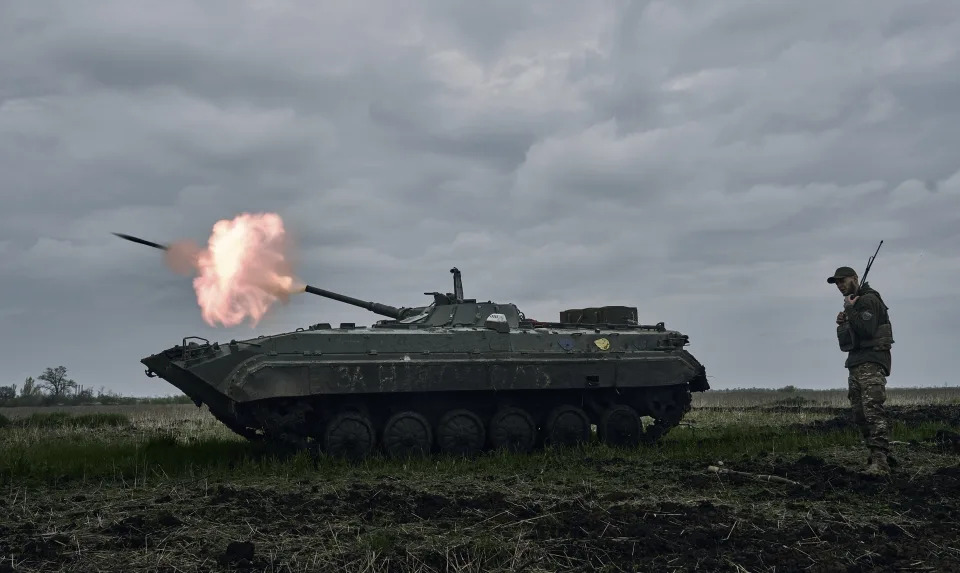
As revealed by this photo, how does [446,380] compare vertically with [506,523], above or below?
above

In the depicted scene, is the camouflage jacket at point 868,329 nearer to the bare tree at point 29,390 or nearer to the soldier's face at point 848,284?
the soldier's face at point 848,284

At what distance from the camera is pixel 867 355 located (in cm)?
1191

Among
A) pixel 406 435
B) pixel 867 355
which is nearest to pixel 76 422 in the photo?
pixel 406 435

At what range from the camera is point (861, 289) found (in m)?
12.3

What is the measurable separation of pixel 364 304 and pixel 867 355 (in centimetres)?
986

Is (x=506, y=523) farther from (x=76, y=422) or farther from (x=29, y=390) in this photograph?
(x=29, y=390)

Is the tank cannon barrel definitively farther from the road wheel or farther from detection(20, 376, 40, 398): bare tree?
detection(20, 376, 40, 398): bare tree

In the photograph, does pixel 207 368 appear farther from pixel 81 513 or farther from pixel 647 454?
pixel 647 454

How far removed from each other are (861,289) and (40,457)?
1238 centimetres

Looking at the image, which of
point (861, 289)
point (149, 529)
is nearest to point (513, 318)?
point (861, 289)

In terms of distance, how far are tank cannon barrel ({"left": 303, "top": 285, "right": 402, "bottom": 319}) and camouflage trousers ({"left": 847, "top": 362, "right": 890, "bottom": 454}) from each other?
9087 mm

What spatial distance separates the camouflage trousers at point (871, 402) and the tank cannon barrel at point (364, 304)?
358 inches

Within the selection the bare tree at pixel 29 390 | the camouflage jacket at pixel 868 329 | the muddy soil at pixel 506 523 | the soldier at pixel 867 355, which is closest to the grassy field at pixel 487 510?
the muddy soil at pixel 506 523

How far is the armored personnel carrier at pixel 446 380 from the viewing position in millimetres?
13750
